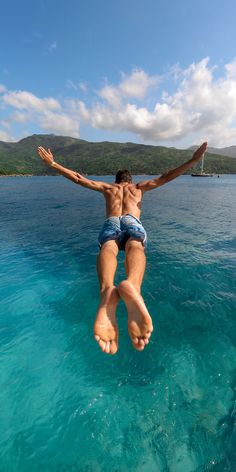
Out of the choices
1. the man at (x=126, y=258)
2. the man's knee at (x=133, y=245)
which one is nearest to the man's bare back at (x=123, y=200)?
the man at (x=126, y=258)

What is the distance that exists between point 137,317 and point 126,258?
4.37ft

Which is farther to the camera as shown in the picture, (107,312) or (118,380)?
(118,380)

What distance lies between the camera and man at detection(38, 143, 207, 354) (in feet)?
11.9

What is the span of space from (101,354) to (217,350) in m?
2.89

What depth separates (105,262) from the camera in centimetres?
446

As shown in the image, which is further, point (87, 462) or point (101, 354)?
point (101, 354)

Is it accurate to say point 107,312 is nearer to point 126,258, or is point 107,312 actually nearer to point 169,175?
point 126,258

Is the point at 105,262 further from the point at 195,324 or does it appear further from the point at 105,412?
the point at 195,324

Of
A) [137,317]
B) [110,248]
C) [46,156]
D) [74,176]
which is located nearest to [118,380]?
[137,317]

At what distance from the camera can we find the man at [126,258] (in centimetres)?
363

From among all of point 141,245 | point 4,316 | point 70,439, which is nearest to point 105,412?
point 70,439

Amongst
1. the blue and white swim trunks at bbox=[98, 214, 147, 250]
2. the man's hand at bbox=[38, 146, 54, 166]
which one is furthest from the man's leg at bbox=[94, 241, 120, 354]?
A: the man's hand at bbox=[38, 146, 54, 166]

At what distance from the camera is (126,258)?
465 centimetres

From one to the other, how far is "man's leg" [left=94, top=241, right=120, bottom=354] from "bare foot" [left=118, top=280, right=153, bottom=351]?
0.31 m
